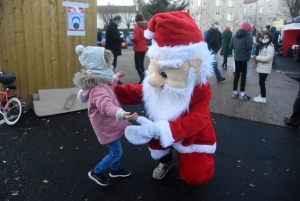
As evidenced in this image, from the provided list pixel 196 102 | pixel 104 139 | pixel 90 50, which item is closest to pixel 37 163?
pixel 104 139

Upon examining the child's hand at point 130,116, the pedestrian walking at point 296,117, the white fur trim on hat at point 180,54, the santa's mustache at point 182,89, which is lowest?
the pedestrian walking at point 296,117

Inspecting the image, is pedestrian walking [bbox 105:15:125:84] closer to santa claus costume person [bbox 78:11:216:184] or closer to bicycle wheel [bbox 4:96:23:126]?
bicycle wheel [bbox 4:96:23:126]

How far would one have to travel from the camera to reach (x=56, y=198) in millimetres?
2826

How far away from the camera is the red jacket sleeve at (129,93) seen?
309 cm

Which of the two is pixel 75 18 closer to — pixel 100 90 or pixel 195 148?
pixel 100 90

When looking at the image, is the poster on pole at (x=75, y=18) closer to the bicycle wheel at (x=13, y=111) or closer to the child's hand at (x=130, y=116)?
the bicycle wheel at (x=13, y=111)

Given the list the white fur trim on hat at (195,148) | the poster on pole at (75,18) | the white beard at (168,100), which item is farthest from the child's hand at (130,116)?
the poster on pole at (75,18)

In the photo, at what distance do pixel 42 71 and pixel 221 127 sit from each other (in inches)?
144

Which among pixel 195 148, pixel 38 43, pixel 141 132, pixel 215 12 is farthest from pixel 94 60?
pixel 215 12

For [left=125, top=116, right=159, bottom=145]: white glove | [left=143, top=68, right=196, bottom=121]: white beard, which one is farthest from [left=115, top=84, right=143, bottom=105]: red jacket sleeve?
[left=125, top=116, right=159, bottom=145]: white glove

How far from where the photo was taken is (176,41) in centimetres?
249

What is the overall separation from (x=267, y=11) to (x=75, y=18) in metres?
63.1

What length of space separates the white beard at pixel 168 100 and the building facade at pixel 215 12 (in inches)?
1799

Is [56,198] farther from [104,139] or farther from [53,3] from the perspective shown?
[53,3]
